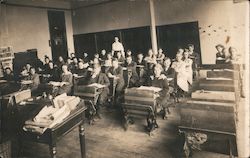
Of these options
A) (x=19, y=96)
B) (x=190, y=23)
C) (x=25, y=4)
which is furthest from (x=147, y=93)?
(x=25, y=4)

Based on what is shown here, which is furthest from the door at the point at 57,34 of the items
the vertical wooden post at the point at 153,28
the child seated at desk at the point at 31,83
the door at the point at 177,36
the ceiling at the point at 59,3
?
the child seated at desk at the point at 31,83

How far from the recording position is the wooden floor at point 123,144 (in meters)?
3.20

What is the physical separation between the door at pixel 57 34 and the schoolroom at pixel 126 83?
0.14 feet

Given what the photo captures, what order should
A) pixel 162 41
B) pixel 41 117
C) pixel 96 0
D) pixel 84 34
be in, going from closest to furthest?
pixel 41 117
pixel 162 41
pixel 96 0
pixel 84 34

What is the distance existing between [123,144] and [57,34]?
8.47 metres

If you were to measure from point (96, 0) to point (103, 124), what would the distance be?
24.5 ft

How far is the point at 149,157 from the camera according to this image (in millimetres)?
3072

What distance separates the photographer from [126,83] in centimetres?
570

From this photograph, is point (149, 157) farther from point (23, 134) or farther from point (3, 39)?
point (3, 39)

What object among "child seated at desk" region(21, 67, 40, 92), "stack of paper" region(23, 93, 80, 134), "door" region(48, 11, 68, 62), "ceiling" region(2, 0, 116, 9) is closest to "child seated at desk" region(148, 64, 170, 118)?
"stack of paper" region(23, 93, 80, 134)

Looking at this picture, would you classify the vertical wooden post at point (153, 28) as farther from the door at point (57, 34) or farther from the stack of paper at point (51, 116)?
the stack of paper at point (51, 116)

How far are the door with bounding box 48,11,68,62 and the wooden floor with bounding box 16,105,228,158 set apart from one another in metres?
7.18

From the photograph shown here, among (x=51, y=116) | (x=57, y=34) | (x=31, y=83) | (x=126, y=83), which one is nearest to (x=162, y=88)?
(x=126, y=83)

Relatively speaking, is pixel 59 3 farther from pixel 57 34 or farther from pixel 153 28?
pixel 153 28
